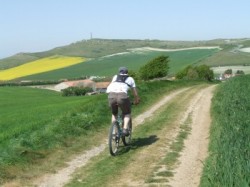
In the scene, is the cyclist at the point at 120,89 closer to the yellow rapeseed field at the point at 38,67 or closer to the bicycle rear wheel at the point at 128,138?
the bicycle rear wheel at the point at 128,138

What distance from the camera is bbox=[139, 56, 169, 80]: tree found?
78812 millimetres

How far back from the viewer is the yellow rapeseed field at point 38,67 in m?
138

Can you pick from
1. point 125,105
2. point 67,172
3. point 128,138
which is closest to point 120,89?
point 125,105

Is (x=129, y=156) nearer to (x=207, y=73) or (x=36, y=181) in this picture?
(x=36, y=181)

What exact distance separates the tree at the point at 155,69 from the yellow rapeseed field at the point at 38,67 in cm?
6046

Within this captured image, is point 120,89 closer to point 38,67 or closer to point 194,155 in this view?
point 194,155

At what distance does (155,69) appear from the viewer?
79.2 m

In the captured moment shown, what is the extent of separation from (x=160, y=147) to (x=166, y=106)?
1161 cm

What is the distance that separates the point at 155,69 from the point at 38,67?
8132 centimetres

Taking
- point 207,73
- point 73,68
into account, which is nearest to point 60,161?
point 207,73

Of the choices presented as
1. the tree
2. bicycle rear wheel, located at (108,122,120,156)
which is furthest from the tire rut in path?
the tree

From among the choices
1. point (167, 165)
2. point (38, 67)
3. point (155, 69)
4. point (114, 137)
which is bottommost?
point (38, 67)

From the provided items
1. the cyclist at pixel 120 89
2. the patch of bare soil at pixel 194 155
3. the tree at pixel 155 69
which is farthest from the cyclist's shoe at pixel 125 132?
the tree at pixel 155 69

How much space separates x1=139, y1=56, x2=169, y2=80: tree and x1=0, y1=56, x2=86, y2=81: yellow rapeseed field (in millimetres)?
60457
